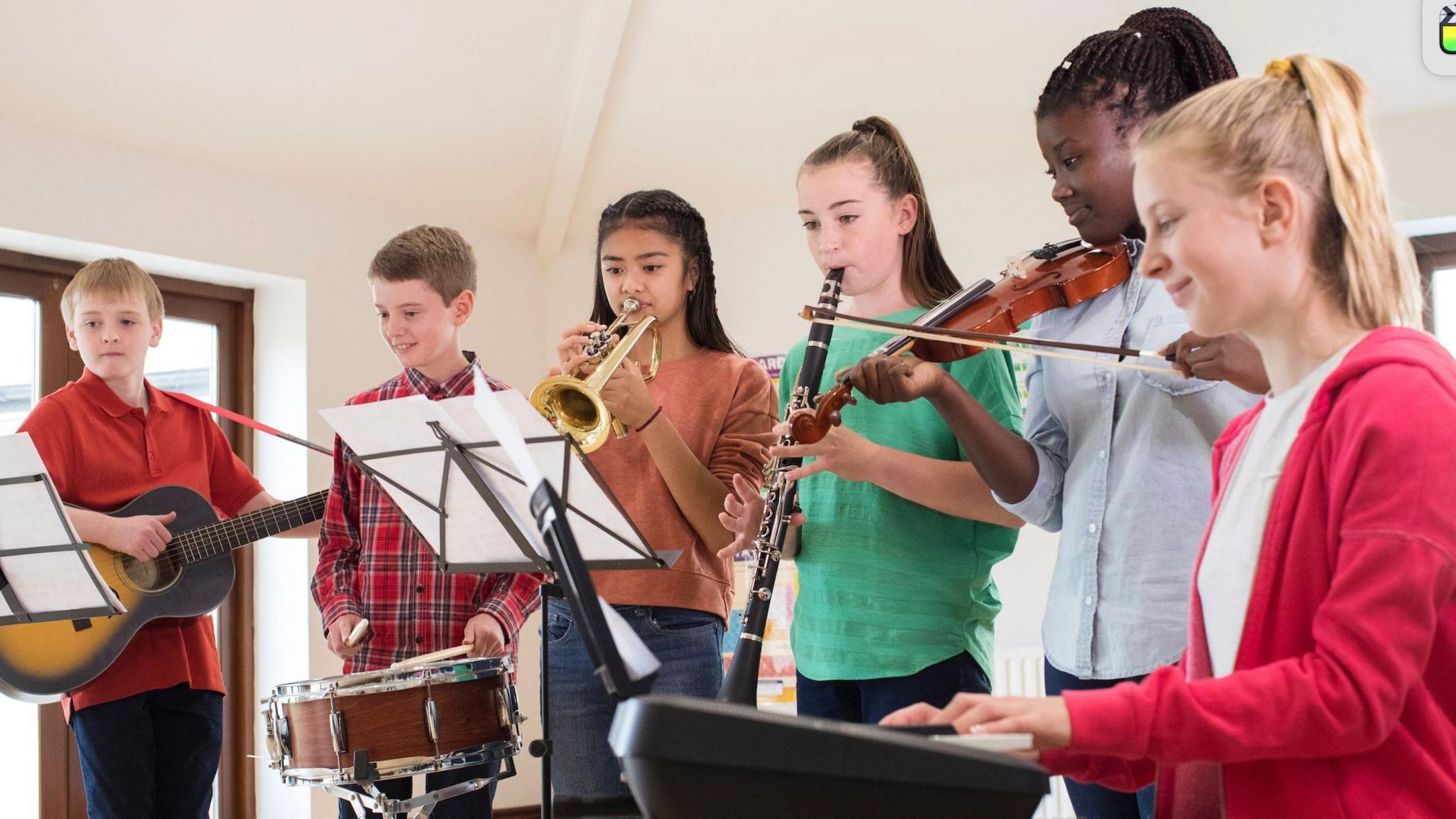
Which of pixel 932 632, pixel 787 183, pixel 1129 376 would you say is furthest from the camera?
pixel 787 183

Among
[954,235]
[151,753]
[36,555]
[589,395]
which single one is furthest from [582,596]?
[954,235]

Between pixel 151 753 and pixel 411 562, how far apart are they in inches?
30.9

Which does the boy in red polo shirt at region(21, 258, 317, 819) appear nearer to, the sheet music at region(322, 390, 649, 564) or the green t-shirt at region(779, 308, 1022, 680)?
the sheet music at region(322, 390, 649, 564)

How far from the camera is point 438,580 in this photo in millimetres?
2316

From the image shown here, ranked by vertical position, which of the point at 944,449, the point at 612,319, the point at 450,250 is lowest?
the point at 944,449

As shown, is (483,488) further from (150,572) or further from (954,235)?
(954,235)

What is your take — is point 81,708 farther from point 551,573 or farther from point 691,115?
point 691,115

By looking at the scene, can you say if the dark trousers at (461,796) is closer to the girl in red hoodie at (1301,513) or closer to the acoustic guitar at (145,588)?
the acoustic guitar at (145,588)

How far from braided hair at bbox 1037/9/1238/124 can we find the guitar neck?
184 centimetres

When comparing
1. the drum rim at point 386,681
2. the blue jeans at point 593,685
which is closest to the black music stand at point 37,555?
the drum rim at point 386,681

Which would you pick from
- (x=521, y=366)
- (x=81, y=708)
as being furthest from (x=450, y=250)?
(x=521, y=366)

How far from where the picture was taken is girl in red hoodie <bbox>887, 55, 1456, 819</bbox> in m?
0.88

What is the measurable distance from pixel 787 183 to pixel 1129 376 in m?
3.16

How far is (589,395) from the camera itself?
6.41ft
